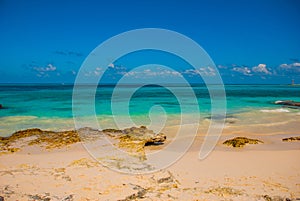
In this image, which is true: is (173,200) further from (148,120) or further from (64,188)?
(148,120)

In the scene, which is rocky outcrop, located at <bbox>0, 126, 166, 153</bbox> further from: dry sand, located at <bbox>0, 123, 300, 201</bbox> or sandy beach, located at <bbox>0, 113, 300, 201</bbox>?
dry sand, located at <bbox>0, 123, 300, 201</bbox>

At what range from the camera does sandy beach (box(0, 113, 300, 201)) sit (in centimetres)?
511

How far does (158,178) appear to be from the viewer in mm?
6035

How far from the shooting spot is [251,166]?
7.14m

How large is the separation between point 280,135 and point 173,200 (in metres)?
9.49

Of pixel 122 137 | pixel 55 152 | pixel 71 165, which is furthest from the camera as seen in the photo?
pixel 122 137

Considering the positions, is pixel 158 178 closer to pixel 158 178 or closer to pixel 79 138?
pixel 158 178

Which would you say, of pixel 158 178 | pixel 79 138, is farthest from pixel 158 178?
pixel 79 138

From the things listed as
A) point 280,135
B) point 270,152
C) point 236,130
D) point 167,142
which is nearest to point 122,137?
point 167,142

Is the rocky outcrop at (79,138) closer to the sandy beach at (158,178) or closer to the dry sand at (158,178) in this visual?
the sandy beach at (158,178)

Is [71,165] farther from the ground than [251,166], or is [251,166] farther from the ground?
[71,165]

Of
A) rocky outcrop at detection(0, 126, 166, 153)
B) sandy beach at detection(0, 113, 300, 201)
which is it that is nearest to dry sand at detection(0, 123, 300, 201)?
sandy beach at detection(0, 113, 300, 201)

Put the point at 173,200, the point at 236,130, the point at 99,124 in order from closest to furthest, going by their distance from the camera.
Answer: the point at 173,200 < the point at 236,130 < the point at 99,124

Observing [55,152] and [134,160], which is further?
[55,152]
